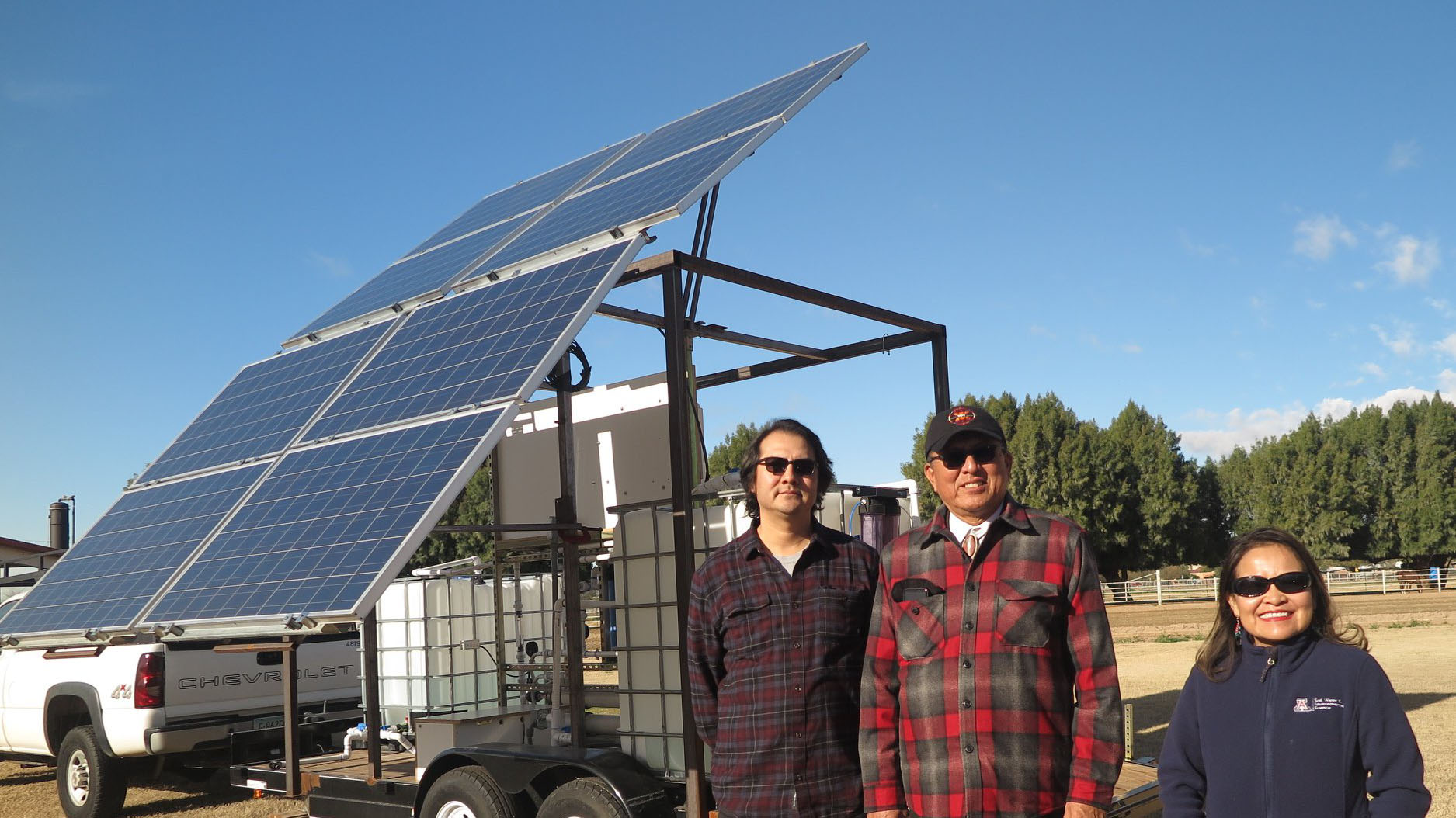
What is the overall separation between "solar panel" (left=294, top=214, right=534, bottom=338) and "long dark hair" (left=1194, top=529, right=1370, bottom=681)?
6.21 m

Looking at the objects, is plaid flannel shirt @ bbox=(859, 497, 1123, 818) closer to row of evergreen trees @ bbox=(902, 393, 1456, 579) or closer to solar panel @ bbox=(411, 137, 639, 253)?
solar panel @ bbox=(411, 137, 639, 253)

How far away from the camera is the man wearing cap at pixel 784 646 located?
3535mm

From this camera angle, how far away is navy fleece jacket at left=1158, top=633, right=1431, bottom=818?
276 cm

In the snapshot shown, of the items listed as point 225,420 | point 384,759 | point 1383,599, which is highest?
point 225,420

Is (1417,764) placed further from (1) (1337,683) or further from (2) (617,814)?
(2) (617,814)

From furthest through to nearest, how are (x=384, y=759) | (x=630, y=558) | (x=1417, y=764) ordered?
(x=384, y=759) < (x=630, y=558) < (x=1417, y=764)

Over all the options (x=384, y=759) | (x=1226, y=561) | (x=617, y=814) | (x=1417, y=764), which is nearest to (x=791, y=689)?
(x=1226, y=561)

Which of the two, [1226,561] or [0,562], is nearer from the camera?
[1226,561]

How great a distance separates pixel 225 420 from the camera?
927cm

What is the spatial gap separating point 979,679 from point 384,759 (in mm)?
6313

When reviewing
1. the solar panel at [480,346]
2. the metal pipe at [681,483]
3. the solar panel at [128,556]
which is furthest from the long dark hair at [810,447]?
the solar panel at [128,556]

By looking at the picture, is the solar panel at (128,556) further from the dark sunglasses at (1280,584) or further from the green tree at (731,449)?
the green tree at (731,449)

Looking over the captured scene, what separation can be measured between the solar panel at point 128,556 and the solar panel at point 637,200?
2524 millimetres

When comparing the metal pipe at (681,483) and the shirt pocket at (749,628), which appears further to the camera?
the metal pipe at (681,483)
